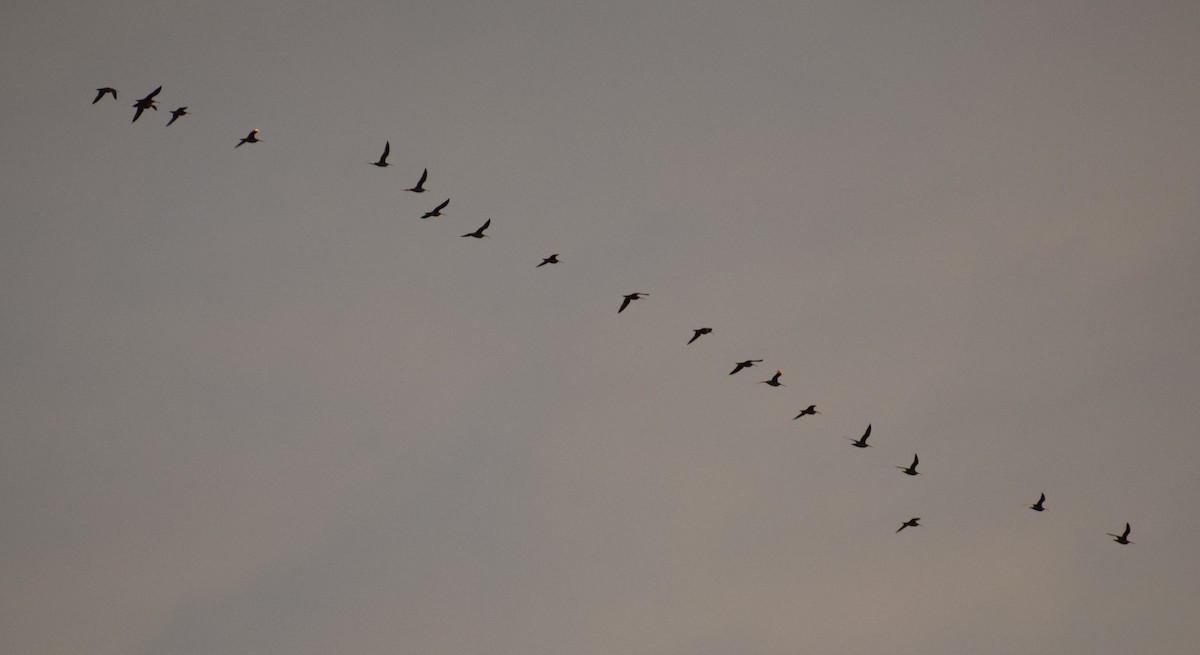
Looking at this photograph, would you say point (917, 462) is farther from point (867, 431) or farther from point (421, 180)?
point (421, 180)

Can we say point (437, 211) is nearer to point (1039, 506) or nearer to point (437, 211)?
point (437, 211)

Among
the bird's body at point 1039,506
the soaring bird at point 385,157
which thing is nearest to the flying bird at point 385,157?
the soaring bird at point 385,157

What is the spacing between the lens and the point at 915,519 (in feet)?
372

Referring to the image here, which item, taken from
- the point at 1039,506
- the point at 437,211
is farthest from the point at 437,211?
the point at 1039,506

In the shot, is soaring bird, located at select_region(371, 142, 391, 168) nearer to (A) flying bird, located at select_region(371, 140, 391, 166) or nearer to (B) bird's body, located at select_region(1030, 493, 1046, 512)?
(A) flying bird, located at select_region(371, 140, 391, 166)

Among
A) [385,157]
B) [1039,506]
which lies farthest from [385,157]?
[1039,506]

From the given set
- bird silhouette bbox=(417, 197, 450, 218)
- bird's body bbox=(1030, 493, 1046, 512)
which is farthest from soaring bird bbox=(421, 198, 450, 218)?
bird's body bbox=(1030, 493, 1046, 512)

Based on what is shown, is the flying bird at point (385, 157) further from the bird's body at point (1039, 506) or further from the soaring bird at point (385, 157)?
the bird's body at point (1039, 506)

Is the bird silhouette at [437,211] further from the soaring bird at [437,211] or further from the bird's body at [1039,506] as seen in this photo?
the bird's body at [1039,506]

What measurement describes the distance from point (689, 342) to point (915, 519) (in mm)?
23477

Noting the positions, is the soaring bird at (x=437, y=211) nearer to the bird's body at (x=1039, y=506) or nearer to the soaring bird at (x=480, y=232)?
the soaring bird at (x=480, y=232)

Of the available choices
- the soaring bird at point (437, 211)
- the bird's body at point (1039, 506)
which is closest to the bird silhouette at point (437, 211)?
the soaring bird at point (437, 211)

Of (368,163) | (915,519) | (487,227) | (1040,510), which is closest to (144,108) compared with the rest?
(368,163)

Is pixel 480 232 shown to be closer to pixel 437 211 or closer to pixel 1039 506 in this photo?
pixel 437 211
